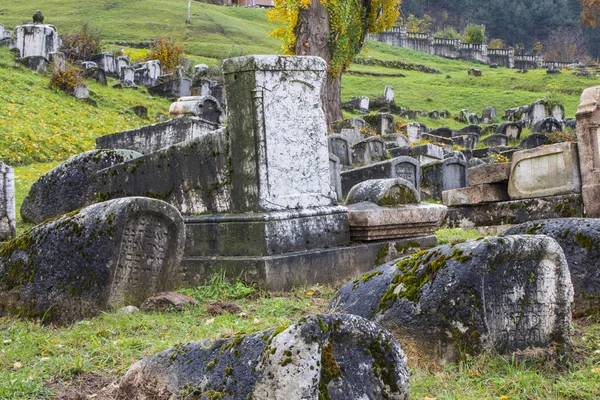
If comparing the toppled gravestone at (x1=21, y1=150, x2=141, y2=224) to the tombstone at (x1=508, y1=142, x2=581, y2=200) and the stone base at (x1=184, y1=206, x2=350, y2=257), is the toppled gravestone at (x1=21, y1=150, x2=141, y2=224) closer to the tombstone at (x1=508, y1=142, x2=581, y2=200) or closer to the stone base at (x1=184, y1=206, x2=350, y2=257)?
the stone base at (x1=184, y1=206, x2=350, y2=257)

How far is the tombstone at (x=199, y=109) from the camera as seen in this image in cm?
1380

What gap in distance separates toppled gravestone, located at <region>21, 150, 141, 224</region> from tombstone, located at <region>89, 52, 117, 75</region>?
21.4 m

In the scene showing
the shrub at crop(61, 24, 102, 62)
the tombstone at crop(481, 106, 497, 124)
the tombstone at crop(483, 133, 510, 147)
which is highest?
the shrub at crop(61, 24, 102, 62)

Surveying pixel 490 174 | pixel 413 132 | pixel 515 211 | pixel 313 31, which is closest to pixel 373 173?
pixel 490 174

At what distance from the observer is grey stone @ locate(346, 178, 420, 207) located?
22.7ft

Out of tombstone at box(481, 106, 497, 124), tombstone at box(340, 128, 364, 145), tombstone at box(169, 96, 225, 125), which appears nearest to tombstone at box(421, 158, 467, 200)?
tombstone at box(340, 128, 364, 145)

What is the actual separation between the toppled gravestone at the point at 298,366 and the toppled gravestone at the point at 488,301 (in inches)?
33.8

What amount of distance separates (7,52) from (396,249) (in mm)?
23239

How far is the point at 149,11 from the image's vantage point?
2124 inches

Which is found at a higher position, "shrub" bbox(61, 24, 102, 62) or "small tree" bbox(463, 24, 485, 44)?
"small tree" bbox(463, 24, 485, 44)

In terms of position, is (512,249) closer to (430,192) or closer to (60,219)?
(60,219)

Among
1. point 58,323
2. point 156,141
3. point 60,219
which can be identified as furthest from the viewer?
point 156,141

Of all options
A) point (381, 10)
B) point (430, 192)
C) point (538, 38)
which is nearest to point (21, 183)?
point (430, 192)

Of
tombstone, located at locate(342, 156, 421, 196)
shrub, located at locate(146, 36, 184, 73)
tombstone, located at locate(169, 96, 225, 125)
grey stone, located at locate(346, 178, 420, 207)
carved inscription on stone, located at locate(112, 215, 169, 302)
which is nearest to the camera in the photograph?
carved inscription on stone, located at locate(112, 215, 169, 302)
